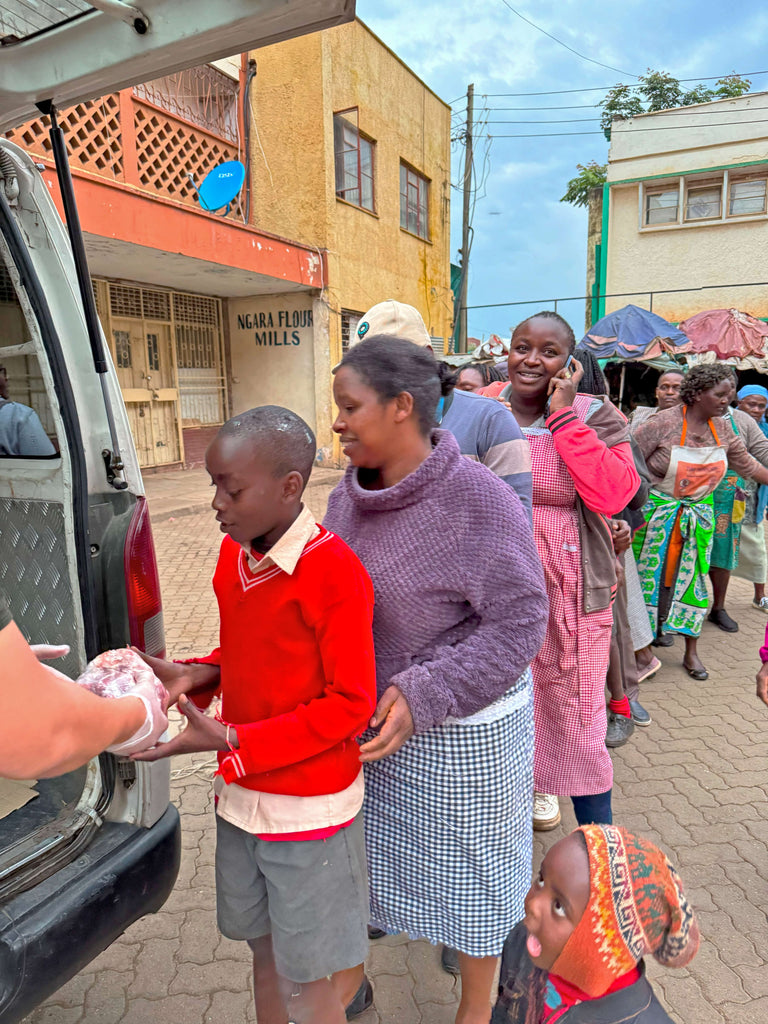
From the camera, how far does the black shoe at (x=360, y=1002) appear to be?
1.90 meters

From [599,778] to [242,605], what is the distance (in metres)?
1.47

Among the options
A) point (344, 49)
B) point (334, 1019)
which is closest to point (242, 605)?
point (334, 1019)

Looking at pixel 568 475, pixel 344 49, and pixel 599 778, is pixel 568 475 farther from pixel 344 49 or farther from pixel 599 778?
pixel 344 49

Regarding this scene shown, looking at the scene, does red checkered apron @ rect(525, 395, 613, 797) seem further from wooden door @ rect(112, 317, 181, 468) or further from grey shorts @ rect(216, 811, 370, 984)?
wooden door @ rect(112, 317, 181, 468)

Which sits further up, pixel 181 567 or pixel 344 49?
pixel 344 49

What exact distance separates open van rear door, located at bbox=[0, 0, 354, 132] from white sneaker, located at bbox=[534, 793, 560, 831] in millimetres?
2585

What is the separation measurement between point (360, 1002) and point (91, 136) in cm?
917

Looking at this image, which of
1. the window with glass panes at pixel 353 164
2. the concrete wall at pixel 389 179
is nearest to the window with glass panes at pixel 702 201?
the concrete wall at pixel 389 179

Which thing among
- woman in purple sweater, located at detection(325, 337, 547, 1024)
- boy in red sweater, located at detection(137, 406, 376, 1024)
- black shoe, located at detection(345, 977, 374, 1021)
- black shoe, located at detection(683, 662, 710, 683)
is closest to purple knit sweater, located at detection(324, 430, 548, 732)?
woman in purple sweater, located at detection(325, 337, 547, 1024)

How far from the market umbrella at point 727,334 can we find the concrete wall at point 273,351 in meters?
6.77

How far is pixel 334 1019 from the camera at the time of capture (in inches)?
59.3

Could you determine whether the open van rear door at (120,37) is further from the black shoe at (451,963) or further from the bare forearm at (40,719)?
the black shoe at (451,963)

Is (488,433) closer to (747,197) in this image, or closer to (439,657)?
(439,657)

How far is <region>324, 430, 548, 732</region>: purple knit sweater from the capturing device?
1.40 metres
